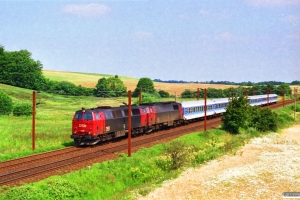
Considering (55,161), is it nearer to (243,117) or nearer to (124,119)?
(124,119)

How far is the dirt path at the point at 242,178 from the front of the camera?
877 inches

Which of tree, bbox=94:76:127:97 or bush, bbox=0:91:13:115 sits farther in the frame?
tree, bbox=94:76:127:97

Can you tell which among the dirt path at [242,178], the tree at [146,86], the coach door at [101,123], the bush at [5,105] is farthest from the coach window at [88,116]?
the tree at [146,86]

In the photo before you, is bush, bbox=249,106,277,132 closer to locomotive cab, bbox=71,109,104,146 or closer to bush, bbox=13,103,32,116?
locomotive cab, bbox=71,109,104,146

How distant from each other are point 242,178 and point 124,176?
8.24 meters

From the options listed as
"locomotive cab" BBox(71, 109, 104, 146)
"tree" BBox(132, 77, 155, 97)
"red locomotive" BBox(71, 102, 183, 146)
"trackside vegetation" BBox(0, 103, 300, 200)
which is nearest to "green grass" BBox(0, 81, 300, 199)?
"trackside vegetation" BBox(0, 103, 300, 200)

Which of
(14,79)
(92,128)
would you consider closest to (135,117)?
(92,128)

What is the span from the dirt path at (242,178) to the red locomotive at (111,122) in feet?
30.8

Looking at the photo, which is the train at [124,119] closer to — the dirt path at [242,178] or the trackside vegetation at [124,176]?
the trackside vegetation at [124,176]

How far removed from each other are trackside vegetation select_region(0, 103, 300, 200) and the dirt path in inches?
43.2

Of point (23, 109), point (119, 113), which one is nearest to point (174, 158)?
point (119, 113)

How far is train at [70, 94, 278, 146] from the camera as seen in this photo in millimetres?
32688

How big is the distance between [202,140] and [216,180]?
49.9ft

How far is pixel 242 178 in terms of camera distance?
86.2ft
